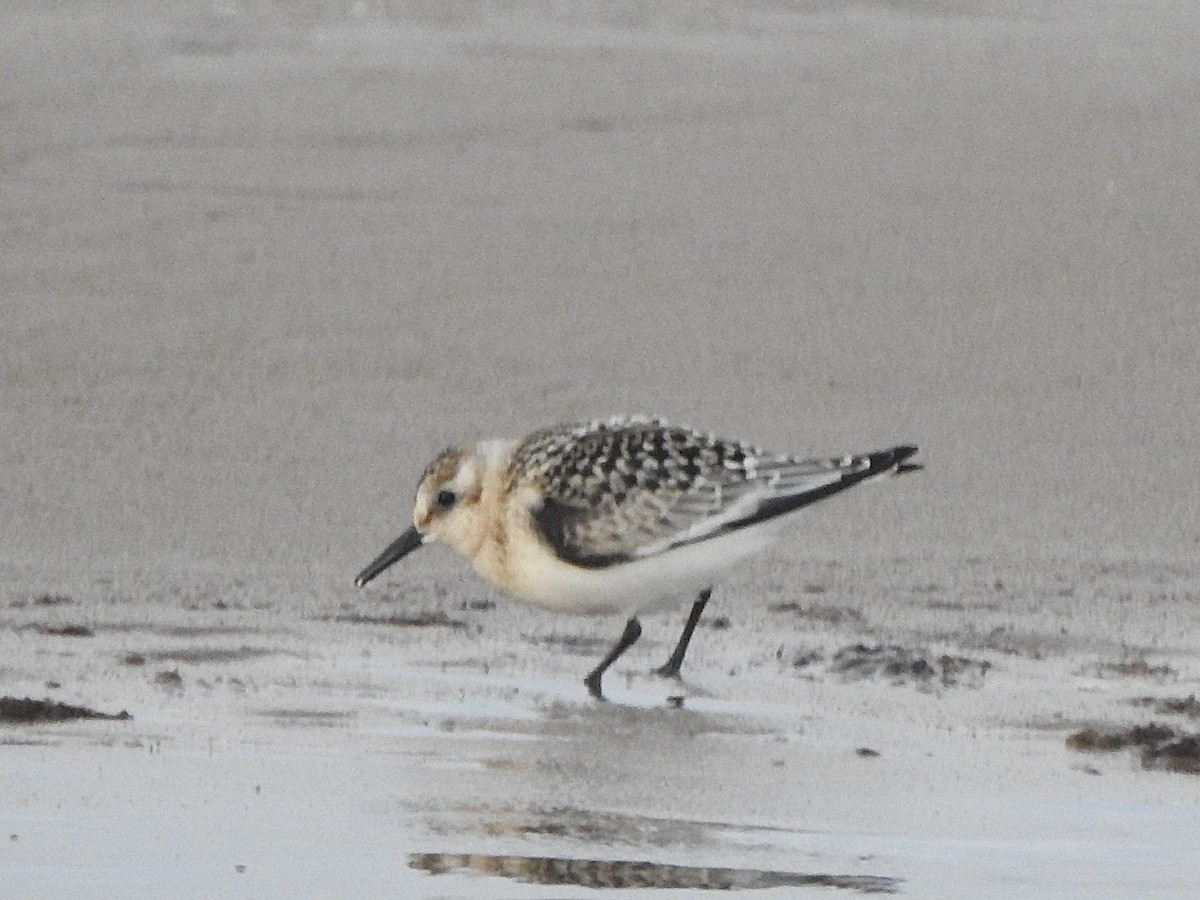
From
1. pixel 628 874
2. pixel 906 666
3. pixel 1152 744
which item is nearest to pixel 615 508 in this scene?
pixel 906 666

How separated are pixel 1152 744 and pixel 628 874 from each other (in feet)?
4.78

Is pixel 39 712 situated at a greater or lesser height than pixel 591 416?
lesser

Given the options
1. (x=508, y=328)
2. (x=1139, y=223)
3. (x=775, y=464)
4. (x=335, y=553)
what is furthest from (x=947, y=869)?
(x=1139, y=223)

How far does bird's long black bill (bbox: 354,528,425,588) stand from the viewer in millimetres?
6945

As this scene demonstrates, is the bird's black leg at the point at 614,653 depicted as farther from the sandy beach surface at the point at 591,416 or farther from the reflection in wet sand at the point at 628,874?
the reflection in wet sand at the point at 628,874

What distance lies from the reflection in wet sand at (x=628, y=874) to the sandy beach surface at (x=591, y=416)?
0.05 ft

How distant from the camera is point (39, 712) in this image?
570 cm

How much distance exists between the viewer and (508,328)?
9.37 metres

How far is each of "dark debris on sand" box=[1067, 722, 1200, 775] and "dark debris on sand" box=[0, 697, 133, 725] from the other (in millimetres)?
1990

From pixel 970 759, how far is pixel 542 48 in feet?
23.8

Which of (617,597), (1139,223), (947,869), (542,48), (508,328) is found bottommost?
(947,869)

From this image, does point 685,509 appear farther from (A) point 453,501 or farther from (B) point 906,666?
(B) point 906,666

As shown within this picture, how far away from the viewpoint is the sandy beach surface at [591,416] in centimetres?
518

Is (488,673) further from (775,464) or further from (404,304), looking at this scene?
(404,304)
